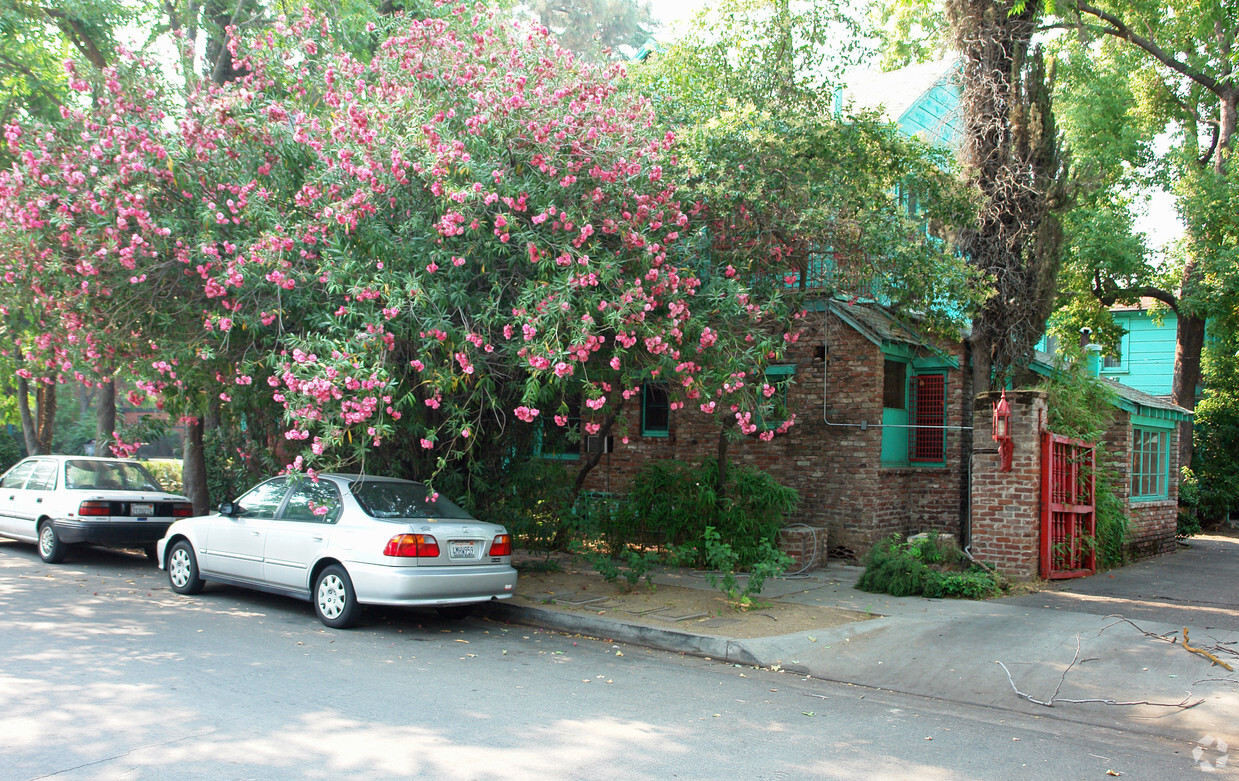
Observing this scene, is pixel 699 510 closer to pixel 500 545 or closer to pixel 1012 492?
pixel 1012 492

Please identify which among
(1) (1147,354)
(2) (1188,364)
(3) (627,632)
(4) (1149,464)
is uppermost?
(1) (1147,354)

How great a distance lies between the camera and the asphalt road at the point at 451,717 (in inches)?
185

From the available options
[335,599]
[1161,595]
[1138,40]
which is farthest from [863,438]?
[1138,40]

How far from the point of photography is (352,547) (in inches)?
314

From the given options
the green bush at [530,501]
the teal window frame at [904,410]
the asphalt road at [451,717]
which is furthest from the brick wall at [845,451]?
the asphalt road at [451,717]

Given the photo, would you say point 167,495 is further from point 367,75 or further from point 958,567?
point 958,567

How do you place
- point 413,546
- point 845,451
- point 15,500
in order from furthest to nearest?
1. point 845,451
2. point 15,500
3. point 413,546

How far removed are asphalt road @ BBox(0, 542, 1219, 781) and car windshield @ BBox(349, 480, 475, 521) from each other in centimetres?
111

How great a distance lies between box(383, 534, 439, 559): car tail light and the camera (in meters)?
7.81

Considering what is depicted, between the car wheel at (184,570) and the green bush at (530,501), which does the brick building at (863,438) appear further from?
the car wheel at (184,570)

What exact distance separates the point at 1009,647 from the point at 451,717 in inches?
205

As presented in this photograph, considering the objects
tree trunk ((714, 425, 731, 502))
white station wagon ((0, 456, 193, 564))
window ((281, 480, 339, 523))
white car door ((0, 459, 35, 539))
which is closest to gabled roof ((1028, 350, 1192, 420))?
tree trunk ((714, 425, 731, 502))

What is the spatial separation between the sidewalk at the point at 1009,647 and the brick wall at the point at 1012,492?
610 millimetres

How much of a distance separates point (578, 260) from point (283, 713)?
14.8 ft
